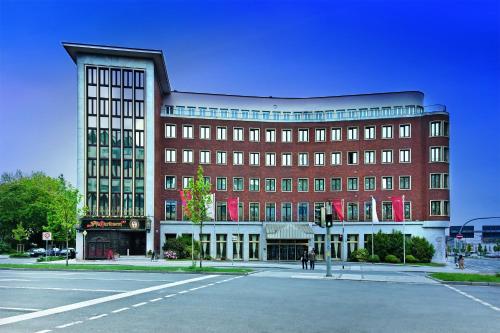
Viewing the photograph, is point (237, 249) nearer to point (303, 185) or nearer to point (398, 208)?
point (303, 185)

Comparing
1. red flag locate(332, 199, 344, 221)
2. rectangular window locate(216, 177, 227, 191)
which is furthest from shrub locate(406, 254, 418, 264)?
rectangular window locate(216, 177, 227, 191)

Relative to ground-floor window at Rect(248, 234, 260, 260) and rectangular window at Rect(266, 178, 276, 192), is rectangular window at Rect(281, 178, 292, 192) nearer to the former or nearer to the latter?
rectangular window at Rect(266, 178, 276, 192)

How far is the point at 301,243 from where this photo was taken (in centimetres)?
6800

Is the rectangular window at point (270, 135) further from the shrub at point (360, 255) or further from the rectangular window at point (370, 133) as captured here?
the shrub at point (360, 255)

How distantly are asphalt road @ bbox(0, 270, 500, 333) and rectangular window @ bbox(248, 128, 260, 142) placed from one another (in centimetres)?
4734

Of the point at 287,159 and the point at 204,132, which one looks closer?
the point at 204,132

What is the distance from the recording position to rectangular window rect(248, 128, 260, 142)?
7203 centimetres

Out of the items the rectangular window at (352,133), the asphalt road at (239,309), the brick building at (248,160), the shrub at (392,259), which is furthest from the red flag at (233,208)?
the asphalt road at (239,309)

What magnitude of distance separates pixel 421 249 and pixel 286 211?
688 inches

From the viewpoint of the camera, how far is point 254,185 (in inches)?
2840

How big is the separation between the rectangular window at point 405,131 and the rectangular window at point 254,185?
19.1m

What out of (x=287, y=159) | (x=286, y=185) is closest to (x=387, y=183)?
(x=286, y=185)

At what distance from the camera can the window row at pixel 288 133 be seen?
2731 inches

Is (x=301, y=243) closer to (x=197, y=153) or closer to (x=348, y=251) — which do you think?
(x=348, y=251)
